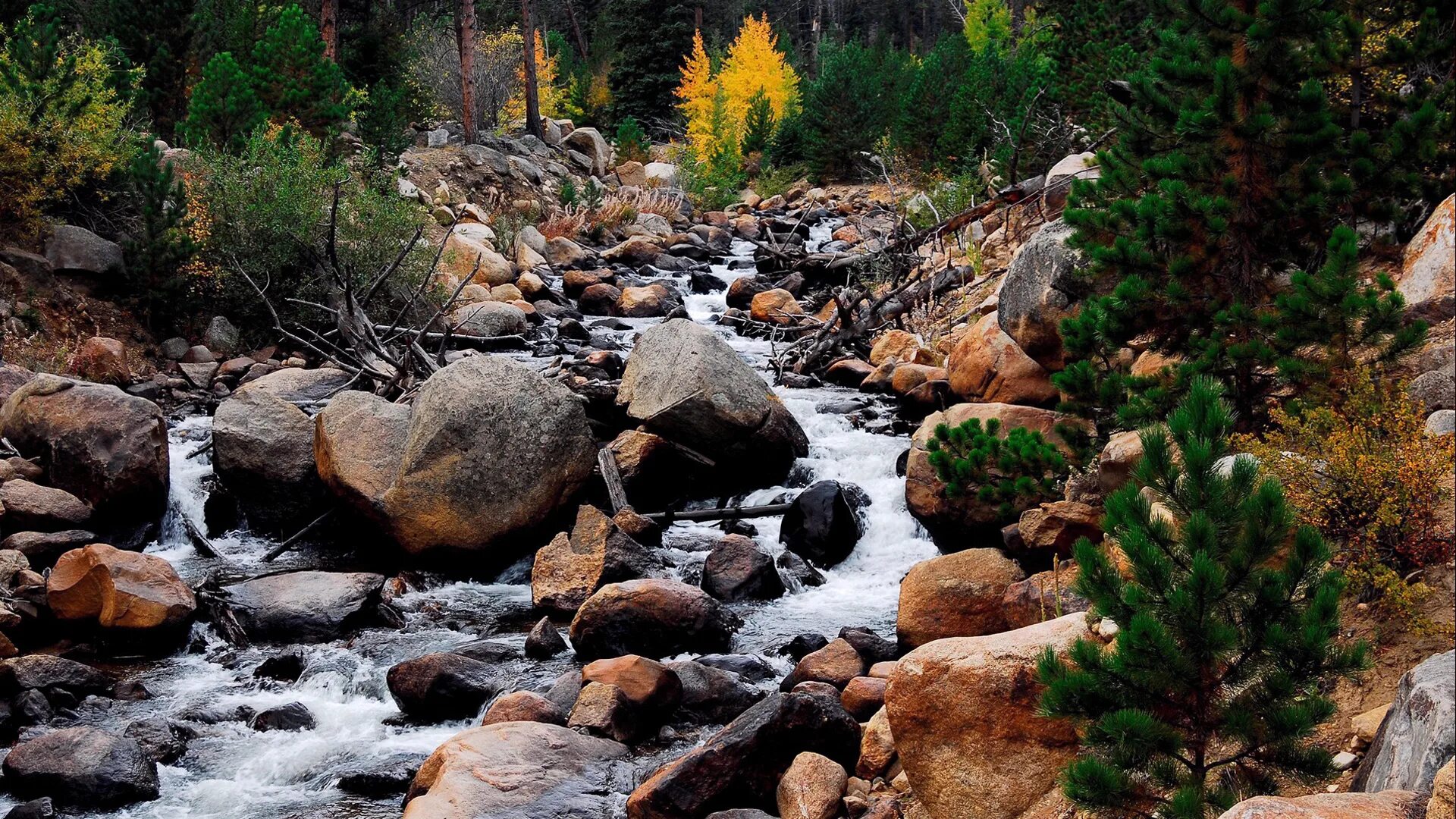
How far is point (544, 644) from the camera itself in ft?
26.4

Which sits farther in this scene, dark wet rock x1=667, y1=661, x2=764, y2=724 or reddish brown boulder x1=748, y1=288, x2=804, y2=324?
reddish brown boulder x1=748, y1=288, x2=804, y2=324

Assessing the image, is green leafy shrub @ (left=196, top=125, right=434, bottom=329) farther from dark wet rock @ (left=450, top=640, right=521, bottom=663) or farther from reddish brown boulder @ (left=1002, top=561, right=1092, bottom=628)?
reddish brown boulder @ (left=1002, top=561, right=1092, bottom=628)

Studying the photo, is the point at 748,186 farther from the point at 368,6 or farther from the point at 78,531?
the point at 78,531

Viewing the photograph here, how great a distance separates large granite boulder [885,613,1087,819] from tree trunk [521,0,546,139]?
1122 inches

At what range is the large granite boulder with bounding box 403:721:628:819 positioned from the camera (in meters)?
5.53

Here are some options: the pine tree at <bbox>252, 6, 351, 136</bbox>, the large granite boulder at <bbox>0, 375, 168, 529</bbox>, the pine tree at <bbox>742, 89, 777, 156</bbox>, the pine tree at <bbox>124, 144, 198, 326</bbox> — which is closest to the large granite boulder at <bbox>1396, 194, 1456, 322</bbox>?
the large granite boulder at <bbox>0, 375, 168, 529</bbox>

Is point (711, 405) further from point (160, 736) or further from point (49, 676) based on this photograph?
point (49, 676)

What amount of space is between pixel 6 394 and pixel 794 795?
10.1m

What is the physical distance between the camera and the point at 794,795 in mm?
5633

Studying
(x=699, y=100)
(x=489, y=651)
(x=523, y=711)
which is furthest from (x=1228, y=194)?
(x=699, y=100)

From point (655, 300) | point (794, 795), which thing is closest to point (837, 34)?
point (655, 300)

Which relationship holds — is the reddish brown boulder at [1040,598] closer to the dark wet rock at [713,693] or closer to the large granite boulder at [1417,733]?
the dark wet rock at [713,693]

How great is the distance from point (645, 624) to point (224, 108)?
13.7 m

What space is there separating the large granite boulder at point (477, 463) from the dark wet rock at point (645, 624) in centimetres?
203
